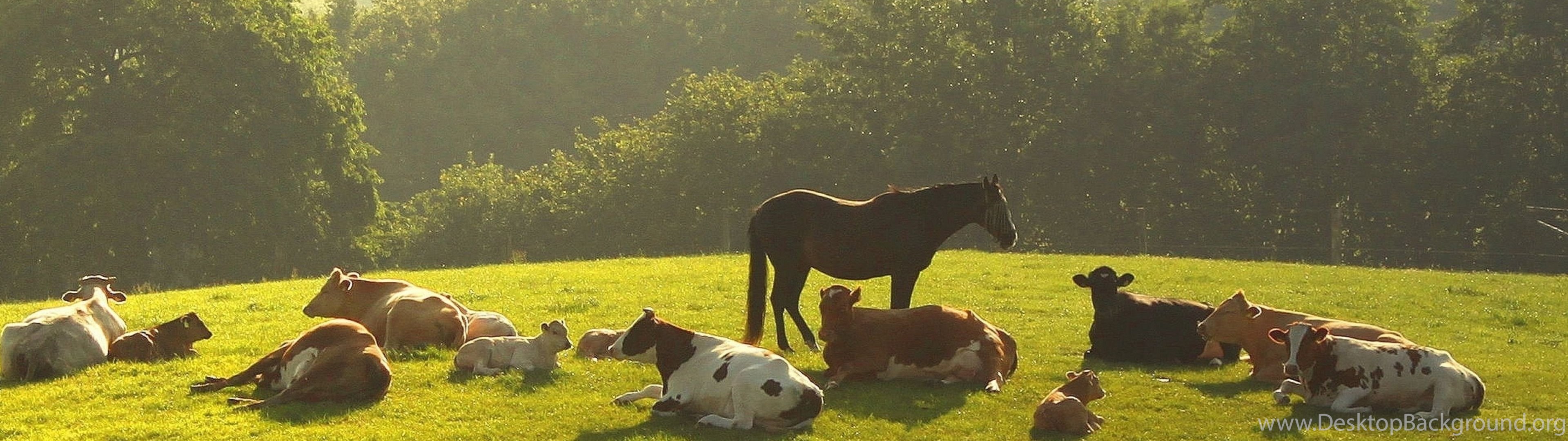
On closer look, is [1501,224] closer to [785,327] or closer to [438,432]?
[785,327]

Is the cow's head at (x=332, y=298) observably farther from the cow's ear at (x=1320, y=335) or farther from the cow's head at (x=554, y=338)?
the cow's ear at (x=1320, y=335)

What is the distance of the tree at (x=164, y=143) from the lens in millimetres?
39844

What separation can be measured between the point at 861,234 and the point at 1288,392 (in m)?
4.19

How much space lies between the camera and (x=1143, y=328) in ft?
50.1

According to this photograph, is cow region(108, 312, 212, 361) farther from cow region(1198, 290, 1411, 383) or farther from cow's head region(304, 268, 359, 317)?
cow region(1198, 290, 1411, 383)

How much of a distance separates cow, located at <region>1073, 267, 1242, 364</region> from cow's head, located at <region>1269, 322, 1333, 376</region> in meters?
2.39

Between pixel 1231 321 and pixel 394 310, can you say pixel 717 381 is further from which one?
pixel 1231 321

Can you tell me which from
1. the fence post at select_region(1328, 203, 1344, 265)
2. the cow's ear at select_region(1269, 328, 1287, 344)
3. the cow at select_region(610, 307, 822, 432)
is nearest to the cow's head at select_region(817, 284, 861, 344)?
the cow at select_region(610, 307, 822, 432)

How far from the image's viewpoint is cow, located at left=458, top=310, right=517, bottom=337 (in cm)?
1524

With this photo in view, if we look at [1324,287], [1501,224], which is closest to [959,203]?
[1324,287]

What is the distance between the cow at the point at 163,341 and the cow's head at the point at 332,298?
3.37 feet

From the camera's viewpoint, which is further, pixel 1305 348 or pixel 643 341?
pixel 1305 348

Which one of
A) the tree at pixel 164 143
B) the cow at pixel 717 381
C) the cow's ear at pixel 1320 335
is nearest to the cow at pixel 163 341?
the cow at pixel 717 381

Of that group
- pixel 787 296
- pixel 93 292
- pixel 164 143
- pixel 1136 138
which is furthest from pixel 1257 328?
pixel 1136 138
